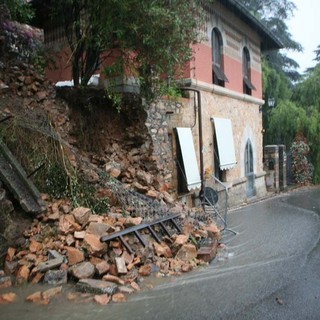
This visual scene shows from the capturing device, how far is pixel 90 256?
→ 4.74 meters

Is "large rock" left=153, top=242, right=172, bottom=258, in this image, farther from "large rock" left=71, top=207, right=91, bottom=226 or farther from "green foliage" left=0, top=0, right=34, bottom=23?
"green foliage" left=0, top=0, right=34, bottom=23

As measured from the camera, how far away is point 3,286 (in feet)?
14.3

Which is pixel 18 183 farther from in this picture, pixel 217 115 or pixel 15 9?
pixel 217 115

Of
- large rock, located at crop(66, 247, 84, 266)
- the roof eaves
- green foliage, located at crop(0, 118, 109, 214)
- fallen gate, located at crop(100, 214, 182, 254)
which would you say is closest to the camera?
large rock, located at crop(66, 247, 84, 266)

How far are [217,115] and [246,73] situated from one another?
159 inches

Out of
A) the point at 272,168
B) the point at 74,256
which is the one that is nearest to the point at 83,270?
the point at 74,256

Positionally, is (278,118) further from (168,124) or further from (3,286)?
(3,286)

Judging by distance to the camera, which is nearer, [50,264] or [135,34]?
[50,264]

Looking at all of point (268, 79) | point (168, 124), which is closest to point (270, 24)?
point (268, 79)

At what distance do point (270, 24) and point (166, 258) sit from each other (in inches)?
957

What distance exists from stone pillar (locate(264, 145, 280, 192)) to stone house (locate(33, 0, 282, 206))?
103 centimetres

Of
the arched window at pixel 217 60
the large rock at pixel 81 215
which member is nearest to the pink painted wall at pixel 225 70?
the arched window at pixel 217 60

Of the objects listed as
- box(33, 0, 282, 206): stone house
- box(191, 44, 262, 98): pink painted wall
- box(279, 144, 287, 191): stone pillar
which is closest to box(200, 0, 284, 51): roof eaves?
box(33, 0, 282, 206): stone house

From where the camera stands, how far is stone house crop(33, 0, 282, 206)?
893cm
